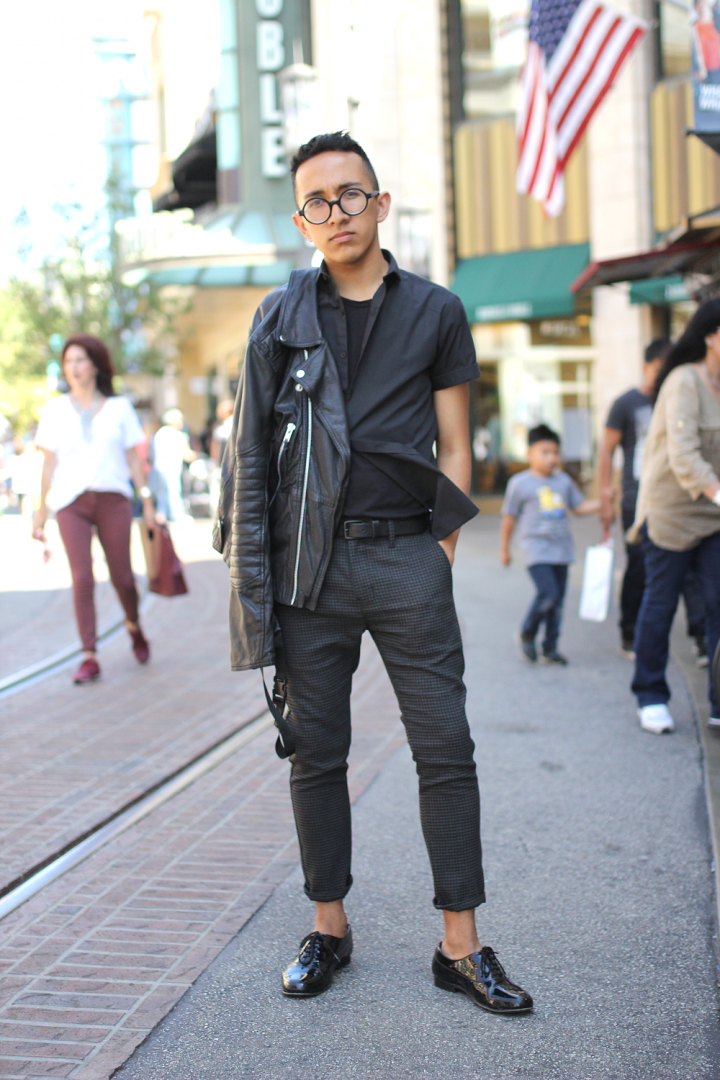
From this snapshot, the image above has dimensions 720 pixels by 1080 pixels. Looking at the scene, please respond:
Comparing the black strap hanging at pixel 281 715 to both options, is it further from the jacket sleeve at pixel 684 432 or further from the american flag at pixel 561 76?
the american flag at pixel 561 76

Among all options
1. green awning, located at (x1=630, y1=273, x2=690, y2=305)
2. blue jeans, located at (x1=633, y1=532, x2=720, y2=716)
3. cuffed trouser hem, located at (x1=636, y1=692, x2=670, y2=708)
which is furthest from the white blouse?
green awning, located at (x1=630, y1=273, x2=690, y2=305)

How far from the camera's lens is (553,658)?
23.1 feet

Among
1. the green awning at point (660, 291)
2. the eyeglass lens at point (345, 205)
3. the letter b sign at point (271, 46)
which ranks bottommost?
the eyeglass lens at point (345, 205)

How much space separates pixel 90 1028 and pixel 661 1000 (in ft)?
4.42

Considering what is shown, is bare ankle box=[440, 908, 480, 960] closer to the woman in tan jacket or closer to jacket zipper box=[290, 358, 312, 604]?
jacket zipper box=[290, 358, 312, 604]

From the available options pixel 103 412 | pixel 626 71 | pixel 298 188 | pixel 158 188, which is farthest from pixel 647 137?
pixel 158 188

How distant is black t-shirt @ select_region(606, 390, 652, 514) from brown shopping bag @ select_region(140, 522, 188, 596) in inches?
108

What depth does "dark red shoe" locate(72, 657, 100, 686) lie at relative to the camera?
6.75 m

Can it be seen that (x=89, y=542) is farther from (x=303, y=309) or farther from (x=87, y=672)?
(x=303, y=309)

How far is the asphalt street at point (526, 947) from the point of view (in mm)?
2555

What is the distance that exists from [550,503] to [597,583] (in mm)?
565

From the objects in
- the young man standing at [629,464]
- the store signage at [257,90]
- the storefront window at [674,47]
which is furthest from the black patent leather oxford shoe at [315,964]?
the store signage at [257,90]

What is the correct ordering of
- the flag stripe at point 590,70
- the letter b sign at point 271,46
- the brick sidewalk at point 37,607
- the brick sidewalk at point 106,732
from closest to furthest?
the brick sidewalk at point 106,732, the brick sidewalk at point 37,607, the flag stripe at point 590,70, the letter b sign at point 271,46

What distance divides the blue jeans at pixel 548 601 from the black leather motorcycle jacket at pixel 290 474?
4146 millimetres
